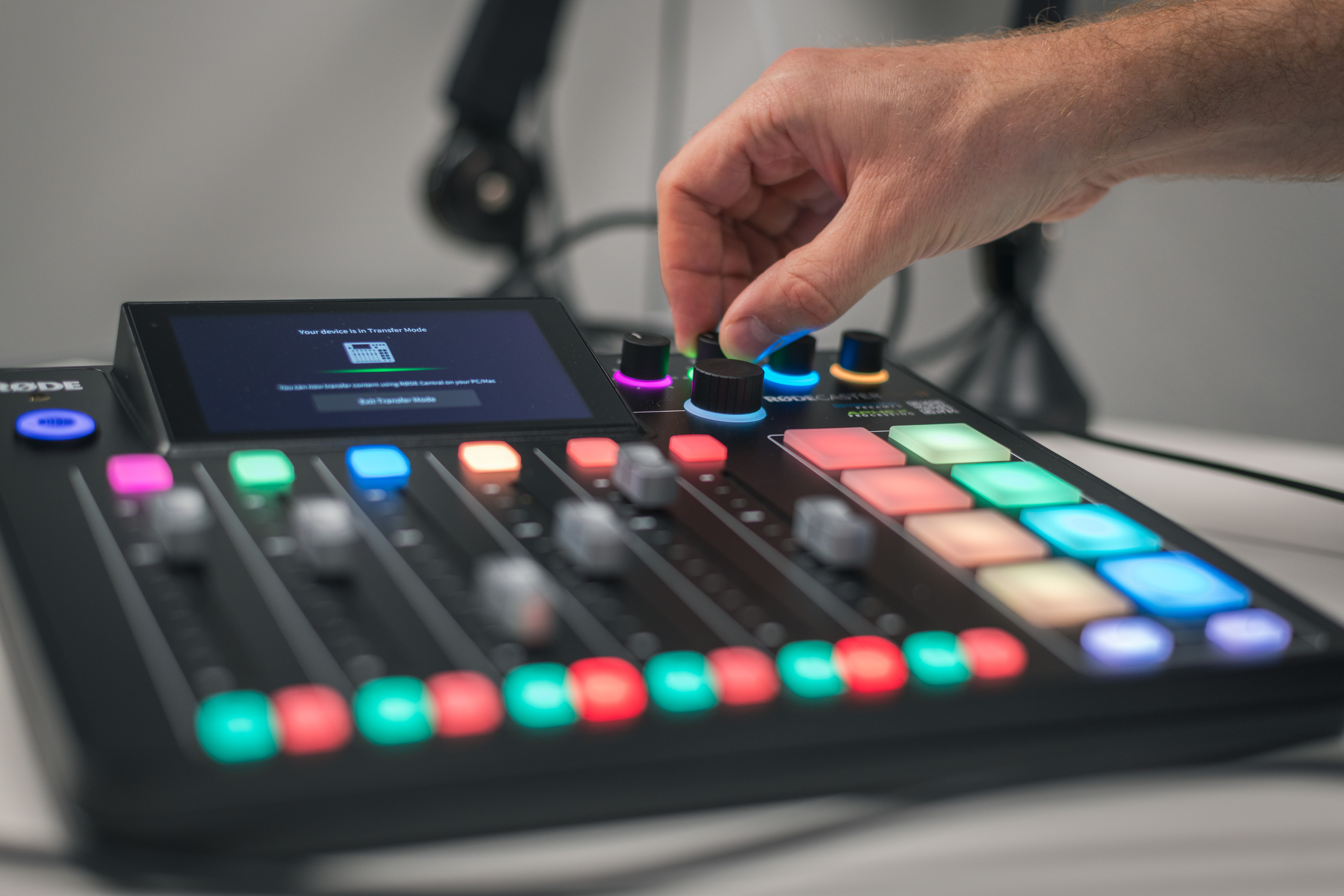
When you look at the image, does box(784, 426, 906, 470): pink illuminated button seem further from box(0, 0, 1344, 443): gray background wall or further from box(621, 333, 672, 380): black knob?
box(0, 0, 1344, 443): gray background wall

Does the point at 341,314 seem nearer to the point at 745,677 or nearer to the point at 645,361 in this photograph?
the point at 645,361

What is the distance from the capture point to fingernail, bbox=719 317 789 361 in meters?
0.70

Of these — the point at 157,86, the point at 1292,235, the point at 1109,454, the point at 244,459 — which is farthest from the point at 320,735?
the point at 1292,235

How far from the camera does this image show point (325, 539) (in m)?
0.41

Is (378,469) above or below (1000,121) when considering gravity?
below

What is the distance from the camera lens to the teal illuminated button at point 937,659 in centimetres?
40

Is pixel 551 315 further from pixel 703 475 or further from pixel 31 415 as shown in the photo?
pixel 31 415

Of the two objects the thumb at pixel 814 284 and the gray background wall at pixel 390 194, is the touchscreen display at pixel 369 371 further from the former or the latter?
the gray background wall at pixel 390 194

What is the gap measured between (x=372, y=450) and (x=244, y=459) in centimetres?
6

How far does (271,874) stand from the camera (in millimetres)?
328

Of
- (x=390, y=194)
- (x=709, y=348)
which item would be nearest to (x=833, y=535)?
(x=709, y=348)

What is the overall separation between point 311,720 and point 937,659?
0.21m

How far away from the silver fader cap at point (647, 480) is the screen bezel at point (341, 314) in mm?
82

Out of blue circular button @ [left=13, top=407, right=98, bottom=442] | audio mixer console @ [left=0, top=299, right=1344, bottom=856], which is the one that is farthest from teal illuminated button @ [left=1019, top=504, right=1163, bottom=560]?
blue circular button @ [left=13, top=407, right=98, bottom=442]
